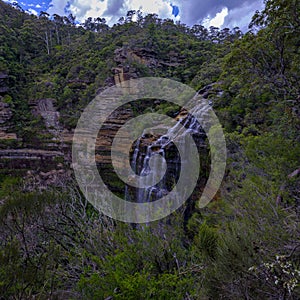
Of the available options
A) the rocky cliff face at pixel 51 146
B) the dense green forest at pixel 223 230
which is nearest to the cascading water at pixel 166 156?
the dense green forest at pixel 223 230

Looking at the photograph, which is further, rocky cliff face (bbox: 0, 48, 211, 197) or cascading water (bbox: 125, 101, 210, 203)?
rocky cliff face (bbox: 0, 48, 211, 197)

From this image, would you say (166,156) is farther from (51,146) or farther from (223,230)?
(51,146)

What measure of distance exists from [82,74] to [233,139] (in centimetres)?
1657

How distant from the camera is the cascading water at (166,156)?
1067cm

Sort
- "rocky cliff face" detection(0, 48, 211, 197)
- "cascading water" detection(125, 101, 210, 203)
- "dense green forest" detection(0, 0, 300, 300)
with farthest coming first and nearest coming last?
"rocky cliff face" detection(0, 48, 211, 197), "cascading water" detection(125, 101, 210, 203), "dense green forest" detection(0, 0, 300, 300)

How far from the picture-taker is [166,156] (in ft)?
36.4

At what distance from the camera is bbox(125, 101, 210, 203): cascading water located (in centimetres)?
1067

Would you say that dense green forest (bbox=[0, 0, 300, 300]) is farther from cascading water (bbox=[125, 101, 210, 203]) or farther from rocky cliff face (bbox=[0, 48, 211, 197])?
rocky cliff face (bbox=[0, 48, 211, 197])

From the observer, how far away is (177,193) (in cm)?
1006

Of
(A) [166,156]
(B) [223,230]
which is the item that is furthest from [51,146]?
(B) [223,230]

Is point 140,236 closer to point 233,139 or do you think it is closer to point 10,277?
point 10,277

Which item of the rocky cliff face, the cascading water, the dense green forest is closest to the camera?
the dense green forest

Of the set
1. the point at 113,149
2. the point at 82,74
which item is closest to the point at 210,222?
the point at 113,149

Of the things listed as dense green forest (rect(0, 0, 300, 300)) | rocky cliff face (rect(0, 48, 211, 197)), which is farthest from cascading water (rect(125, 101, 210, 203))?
rocky cliff face (rect(0, 48, 211, 197))
